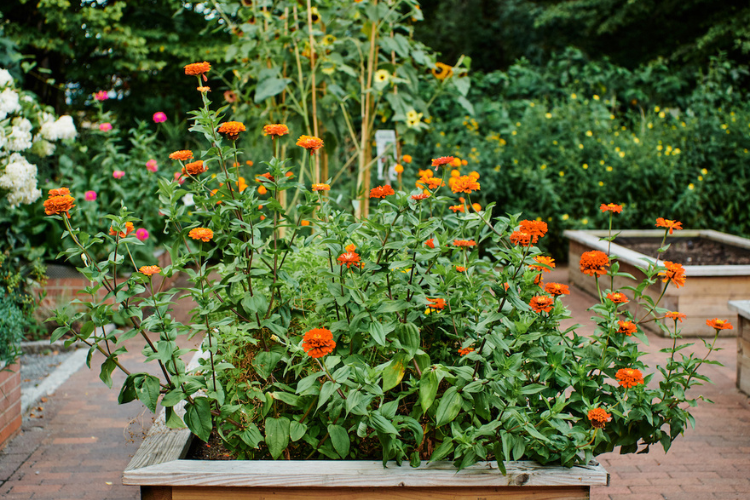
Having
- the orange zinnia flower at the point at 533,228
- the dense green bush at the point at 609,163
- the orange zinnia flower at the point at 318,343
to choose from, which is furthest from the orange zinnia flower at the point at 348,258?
the dense green bush at the point at 609,163

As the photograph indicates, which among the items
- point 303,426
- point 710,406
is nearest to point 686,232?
point 710,406

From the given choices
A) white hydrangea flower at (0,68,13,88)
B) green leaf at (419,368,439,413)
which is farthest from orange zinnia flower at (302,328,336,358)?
white hydrangea flower at (0,68,13,88)

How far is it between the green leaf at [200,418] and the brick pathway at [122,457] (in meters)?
0.55

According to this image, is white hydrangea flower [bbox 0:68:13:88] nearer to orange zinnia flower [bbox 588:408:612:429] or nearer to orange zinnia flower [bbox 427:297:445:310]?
orange zinnia flower [bbox 427:297:445:310]

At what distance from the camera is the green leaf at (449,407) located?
1.63 m

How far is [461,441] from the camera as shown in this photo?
64.2 inches

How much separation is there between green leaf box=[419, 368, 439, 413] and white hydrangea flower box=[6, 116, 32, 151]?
3128 mm

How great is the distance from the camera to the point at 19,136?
359 cm

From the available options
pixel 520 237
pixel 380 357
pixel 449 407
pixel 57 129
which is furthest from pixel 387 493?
pixel 57 129

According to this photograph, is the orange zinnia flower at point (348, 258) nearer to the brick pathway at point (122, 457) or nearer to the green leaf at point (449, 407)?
the green leaf at point (449, 407)

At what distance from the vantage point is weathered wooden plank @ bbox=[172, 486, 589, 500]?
1.67m

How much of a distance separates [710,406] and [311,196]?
2.76 m

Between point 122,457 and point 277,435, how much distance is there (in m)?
1.38

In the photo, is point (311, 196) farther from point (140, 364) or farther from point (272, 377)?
point (140, 364)
